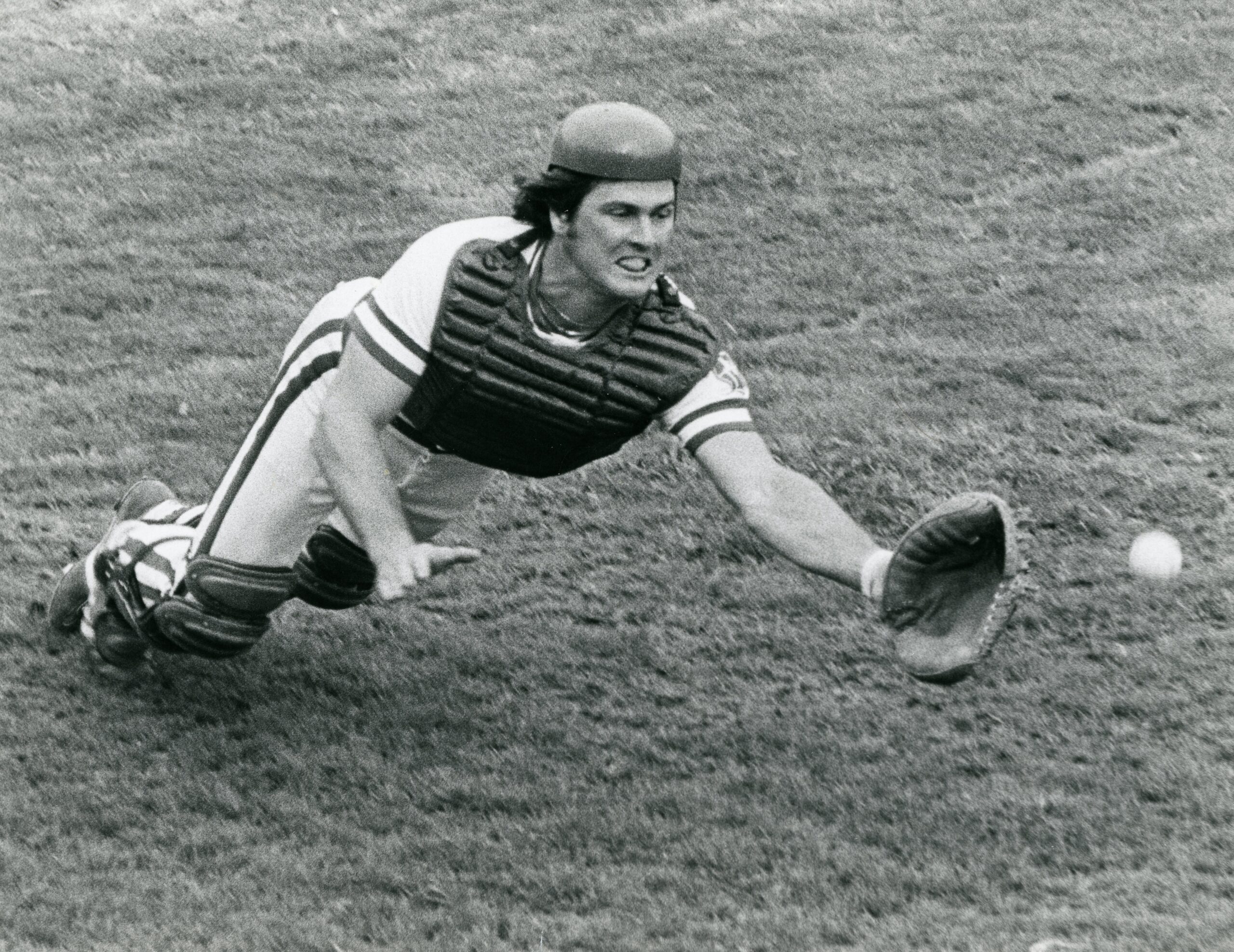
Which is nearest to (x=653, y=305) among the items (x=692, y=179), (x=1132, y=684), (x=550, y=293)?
(x=550, y=293)

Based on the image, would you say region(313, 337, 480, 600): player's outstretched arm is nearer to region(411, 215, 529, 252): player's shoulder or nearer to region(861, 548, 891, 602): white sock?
region(411, 215, 529, 252): player's shoulder

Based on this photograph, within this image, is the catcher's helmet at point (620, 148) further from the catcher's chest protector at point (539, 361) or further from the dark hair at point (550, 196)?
the catcher's chest protector at point (539, 361)

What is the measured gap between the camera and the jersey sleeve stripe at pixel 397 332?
5.10 meters

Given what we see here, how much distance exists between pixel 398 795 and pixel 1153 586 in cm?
257

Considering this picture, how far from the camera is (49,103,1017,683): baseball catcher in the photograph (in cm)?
461

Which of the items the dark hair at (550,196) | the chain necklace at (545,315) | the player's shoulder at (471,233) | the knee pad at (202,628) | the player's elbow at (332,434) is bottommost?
the knee pad at (202,628)

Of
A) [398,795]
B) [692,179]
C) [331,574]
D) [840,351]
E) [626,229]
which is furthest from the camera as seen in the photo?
[692,179]

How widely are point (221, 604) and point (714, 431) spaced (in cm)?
148

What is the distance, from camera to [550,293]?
17.2ft

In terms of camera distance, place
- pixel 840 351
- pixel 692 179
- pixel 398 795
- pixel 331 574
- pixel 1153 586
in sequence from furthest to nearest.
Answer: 1. pixel 692 179
2. pixel 840 351
3. pixel 1153 586
4. pixel 331 574
5. pixel 398 795

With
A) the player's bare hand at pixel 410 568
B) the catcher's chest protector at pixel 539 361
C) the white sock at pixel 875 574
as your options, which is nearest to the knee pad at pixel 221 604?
the catcher's chest protector at pixel 539 361

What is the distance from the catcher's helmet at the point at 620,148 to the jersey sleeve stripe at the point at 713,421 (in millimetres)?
592

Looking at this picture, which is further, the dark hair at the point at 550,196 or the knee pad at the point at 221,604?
the knee pad at the point at 221,604

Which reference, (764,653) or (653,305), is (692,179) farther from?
(653,305)
